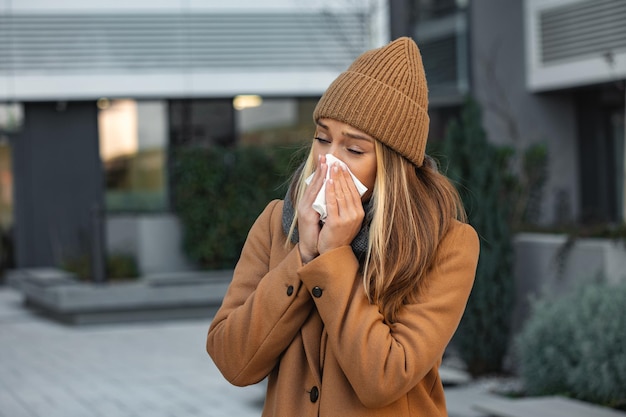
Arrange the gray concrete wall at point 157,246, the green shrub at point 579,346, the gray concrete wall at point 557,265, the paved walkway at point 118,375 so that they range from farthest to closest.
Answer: the gray concrete wall at point 157,246, the gray concrete wall at point 557,265, the paved walkway at point 118,375, the green shrub at point 579,346

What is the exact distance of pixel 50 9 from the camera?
17.5m

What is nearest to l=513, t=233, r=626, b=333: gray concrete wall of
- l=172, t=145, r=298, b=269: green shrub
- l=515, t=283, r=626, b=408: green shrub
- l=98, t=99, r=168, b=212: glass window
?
l=515, t=283, r=626, b=408: green shrub

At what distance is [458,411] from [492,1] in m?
10.4

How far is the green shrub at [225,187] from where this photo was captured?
579 inches

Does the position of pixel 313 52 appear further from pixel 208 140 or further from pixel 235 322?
pixel 235 322

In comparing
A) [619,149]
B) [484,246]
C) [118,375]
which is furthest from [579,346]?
[619,149]

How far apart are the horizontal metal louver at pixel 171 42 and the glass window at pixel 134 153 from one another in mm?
888

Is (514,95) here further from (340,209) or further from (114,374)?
(340,209)

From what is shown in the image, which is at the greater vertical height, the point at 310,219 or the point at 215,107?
the point at 215,107

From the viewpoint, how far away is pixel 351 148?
7.75 feet

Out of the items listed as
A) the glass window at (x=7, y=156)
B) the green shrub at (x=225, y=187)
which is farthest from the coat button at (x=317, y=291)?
the glass window at (x=7, y=156)

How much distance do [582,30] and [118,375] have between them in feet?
29.1

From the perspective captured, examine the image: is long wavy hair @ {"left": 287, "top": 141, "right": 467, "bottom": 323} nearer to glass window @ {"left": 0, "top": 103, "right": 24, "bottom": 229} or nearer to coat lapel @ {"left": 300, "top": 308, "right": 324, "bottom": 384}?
coat lapel @ {"left": 300, "top": 308, "right": 324, "bottom": 384}

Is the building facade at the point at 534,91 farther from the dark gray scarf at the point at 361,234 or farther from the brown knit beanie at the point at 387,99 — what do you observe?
the dark gray scarf at the point at 361,234
